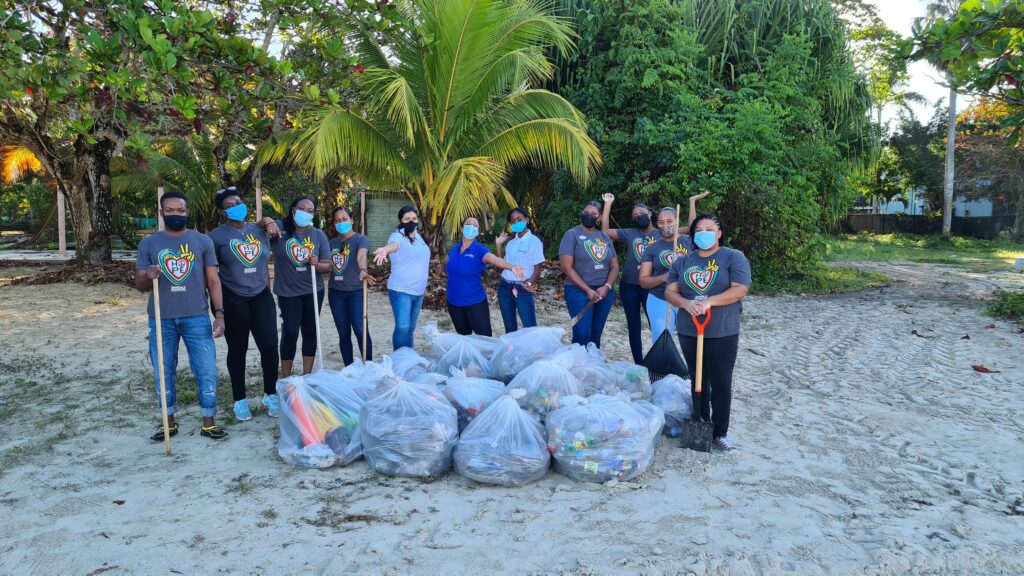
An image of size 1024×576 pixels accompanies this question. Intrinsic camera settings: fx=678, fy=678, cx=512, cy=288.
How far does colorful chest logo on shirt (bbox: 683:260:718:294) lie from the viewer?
427 centimetres

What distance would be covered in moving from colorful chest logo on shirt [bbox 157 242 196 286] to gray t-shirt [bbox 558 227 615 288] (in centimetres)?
291

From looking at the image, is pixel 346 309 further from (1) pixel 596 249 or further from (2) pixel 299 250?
(1) pixel 596 249

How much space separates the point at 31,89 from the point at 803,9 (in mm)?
12602

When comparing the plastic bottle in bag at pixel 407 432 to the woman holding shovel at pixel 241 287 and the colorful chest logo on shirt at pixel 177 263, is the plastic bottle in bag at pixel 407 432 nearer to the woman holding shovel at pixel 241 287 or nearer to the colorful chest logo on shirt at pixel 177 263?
the woman holding shovel at pixel 241 287

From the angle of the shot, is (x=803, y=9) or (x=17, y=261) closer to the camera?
(x=803, y=9)

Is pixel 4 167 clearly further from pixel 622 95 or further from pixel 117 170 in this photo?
pixel 622 95

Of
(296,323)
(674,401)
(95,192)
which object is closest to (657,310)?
(674,401)

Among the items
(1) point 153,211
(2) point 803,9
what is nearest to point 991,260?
(2) point 803,9

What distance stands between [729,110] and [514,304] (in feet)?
24.6

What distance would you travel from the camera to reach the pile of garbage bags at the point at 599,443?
3875 millimetres

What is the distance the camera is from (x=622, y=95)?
39.4ft

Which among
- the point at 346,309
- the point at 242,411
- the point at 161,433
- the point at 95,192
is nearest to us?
the point at 161,433

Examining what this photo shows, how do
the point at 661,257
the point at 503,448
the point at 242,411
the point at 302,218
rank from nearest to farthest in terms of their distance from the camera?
the point at 503,448
the point at 242,411
the point at 302,218
the point at 661,257

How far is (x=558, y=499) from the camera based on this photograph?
146 inches
